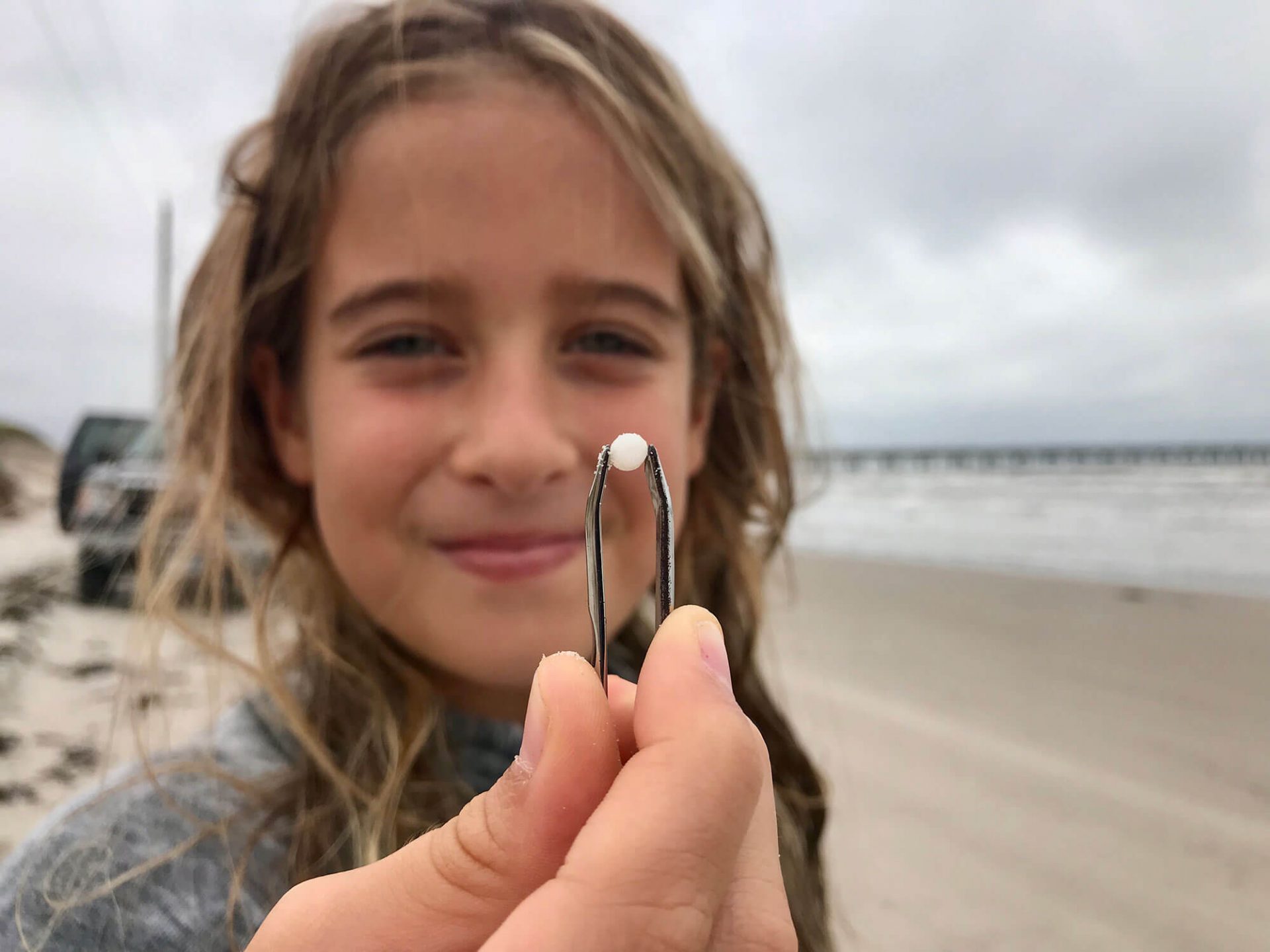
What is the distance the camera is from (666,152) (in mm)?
1098

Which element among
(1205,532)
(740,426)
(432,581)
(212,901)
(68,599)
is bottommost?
(1205,532)

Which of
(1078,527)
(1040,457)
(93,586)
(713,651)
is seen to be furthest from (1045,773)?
(1040,457)

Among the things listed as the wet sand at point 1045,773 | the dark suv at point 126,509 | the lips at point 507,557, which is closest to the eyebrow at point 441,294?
the lips at point 507,557

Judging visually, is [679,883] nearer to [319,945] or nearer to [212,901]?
[319,945]

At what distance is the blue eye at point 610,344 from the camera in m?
0.98

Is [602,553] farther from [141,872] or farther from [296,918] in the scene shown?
[141,872]

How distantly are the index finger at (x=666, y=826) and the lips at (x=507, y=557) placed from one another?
2.03ft

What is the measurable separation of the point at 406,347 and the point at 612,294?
10.3 inches

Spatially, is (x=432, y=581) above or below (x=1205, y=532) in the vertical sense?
above

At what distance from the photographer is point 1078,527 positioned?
7.96m

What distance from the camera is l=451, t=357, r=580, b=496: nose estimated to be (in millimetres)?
873

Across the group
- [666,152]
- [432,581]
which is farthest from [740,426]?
[432,581]

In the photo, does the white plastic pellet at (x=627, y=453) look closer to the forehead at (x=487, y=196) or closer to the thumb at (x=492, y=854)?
the thumb at (x=492, y=854)

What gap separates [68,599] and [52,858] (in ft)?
14.5
